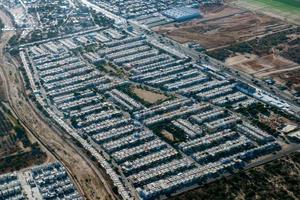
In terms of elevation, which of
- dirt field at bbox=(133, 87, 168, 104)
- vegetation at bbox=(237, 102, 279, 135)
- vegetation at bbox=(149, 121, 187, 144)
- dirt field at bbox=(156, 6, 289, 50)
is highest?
dirt field at bbox=(156, 6, 289, 50)

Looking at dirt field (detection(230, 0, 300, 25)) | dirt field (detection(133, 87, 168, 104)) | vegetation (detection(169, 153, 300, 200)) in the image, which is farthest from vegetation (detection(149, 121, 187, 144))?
dirt field (detection(230, 0, 300, 25))

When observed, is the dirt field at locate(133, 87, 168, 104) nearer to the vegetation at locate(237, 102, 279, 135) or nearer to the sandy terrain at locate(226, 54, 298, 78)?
the vegetation at locate(237, 102, 279, 135)

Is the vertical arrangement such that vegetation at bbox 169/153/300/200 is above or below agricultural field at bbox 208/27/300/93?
below

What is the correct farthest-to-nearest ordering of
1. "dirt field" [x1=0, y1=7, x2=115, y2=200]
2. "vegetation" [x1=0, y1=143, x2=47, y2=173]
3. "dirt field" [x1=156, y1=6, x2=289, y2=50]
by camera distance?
"dirt field" [x1=156, y1=6, x2=289, y2=50] → "vegetation" [x1=0, y1=143, x2=47, y2=173] → "dirt field" [x1=0, y1=7, x2=115, y2=200]

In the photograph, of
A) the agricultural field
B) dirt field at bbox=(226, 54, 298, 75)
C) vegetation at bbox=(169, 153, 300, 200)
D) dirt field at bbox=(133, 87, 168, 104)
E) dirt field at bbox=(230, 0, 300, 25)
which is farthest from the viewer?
dirt field at bbox=(230, 0, 300, 25)

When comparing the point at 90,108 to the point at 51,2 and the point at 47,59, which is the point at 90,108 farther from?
the point at 51,2

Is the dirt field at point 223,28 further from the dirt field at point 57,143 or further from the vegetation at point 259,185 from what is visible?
the vegetation at point 259,185

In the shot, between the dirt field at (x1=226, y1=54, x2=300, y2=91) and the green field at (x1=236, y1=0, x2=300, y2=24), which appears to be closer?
the dirt field at (x1=226, y1=54, x2=300, y2=91)

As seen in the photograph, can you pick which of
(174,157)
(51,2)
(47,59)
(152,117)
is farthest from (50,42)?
(174,157)
